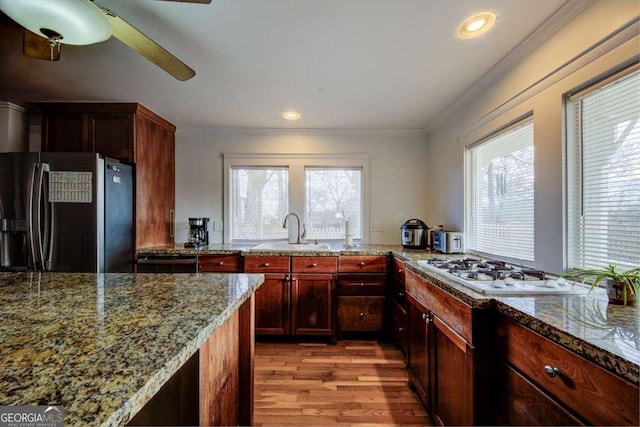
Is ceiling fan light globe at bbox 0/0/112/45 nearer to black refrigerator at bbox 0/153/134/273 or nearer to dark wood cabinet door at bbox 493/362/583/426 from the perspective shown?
black refrigerator at bbox 0/153/134/273

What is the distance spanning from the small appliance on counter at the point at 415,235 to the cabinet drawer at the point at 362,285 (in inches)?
19.5

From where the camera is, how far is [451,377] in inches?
51.3

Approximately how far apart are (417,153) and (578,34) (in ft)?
6.40

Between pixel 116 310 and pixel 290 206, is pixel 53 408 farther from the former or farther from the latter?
pixel 290 206

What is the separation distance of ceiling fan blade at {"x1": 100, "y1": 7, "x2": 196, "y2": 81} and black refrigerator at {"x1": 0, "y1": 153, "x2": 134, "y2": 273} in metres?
1.22

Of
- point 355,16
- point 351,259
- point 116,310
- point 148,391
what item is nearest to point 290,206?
point 351,259

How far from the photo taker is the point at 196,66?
6.42 feet

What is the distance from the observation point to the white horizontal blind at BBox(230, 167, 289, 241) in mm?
3320

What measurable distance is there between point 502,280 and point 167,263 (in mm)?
2685

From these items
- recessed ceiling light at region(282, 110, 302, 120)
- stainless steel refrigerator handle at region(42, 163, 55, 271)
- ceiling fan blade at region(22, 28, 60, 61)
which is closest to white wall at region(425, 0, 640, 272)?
recessed ceiling light at region(282, 110, 302, 120)

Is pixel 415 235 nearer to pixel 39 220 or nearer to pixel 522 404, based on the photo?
pixel 522 404

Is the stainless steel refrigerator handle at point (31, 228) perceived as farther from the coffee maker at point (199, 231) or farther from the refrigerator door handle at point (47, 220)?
the coffee maker at point (199, 231)

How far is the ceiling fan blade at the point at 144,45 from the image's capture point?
4.17ft

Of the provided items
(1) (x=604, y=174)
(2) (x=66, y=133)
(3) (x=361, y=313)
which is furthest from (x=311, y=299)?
(2) (x=66, y=133)
